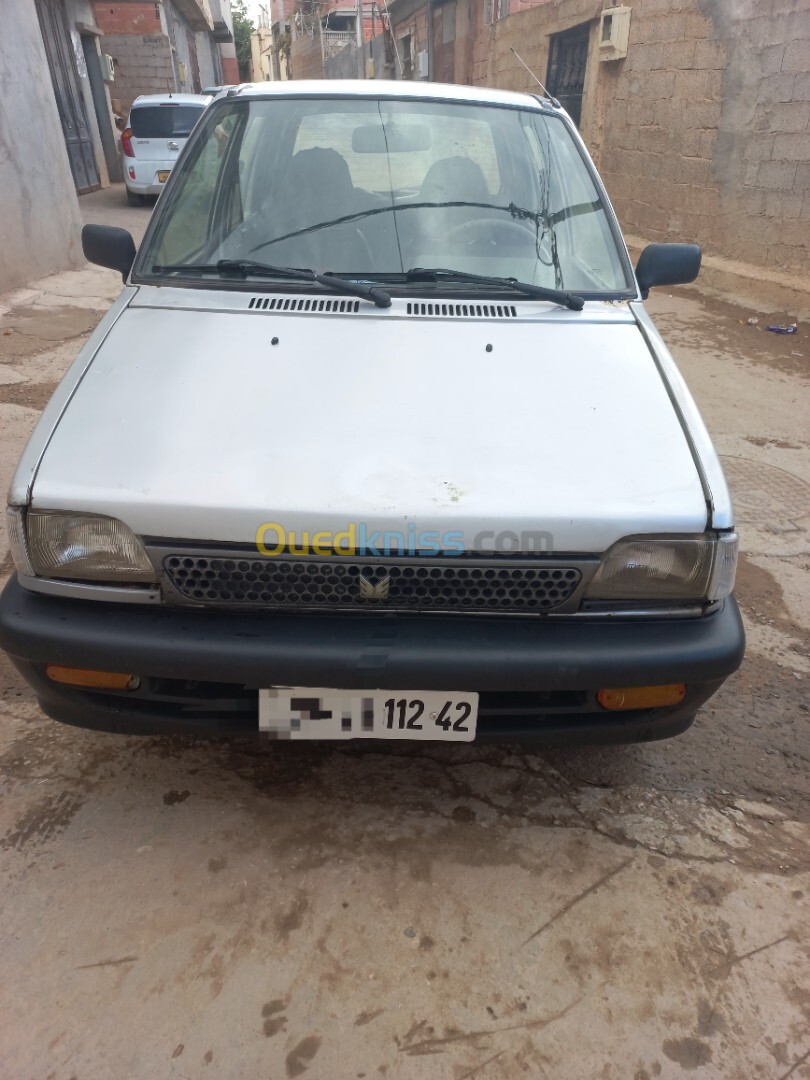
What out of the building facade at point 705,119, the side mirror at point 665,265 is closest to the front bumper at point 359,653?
the side mirror at point 665,265

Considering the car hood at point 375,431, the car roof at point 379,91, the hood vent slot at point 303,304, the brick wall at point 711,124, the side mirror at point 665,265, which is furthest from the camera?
the brick wall at point 711,124

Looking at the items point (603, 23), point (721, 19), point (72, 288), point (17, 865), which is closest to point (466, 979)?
point (17, 865)

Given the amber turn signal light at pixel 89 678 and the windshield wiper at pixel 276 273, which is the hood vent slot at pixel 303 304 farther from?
the amber turn signal light at pixel 89 678

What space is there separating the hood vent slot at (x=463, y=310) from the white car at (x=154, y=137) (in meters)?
11.7

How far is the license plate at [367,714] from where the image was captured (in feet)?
5.81

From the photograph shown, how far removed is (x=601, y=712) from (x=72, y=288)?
24.1 ft

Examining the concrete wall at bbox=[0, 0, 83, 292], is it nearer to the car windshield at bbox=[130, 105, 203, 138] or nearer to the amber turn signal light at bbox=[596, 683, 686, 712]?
the car windshield at bbox=[130, 105, 203, 138]

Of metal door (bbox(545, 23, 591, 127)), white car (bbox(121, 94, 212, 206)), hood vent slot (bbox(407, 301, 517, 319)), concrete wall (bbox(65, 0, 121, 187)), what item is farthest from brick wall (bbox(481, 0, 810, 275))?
concrete wall (bbox(65, 0, 121, 187))

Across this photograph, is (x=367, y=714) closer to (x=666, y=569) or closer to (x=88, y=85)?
(x=666, y=569)

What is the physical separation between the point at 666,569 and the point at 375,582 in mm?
696

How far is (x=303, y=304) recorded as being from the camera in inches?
91.8

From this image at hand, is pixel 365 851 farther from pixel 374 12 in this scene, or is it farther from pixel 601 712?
pixel 374 12

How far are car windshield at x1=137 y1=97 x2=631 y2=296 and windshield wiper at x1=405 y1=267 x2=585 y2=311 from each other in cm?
2

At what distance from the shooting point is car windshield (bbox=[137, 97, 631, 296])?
8.32ft
